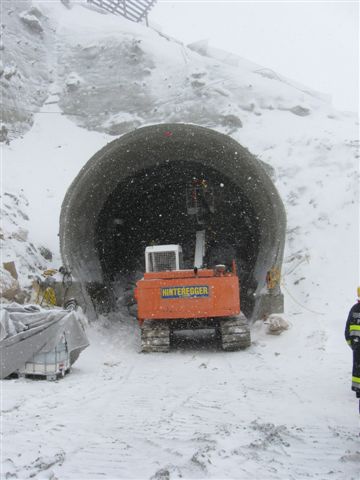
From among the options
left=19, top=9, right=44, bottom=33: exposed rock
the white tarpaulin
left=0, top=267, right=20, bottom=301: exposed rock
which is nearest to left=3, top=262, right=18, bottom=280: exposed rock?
left=0, top=267, right=20, bottom=301: exposed rock

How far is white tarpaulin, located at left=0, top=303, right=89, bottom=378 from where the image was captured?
20.9 feet

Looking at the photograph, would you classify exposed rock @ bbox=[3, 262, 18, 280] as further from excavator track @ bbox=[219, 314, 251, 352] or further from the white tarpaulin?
excavator track @ bbox=[219, 314, 251, 352]

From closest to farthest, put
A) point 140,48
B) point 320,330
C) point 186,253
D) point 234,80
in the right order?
point 320,330 < point 186,253 < point 234,80 < point 140,48

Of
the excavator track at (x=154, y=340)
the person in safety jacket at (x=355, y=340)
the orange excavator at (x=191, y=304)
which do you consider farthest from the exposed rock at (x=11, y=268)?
the person in safety jacket at (x=355, y=340)

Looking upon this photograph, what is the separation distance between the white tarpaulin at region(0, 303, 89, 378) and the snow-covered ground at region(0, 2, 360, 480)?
0.39 metres

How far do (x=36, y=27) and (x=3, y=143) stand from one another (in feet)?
41.3

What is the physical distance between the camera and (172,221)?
60.3ft

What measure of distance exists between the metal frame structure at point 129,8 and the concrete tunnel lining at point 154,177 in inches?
1053

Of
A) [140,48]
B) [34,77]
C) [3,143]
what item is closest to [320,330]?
[3,143]

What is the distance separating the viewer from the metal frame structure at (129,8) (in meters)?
37.2

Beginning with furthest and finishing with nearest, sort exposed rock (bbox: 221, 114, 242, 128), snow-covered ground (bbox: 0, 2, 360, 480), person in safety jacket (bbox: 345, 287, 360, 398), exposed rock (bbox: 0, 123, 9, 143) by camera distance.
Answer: exposed rock (bbox: 221, 114, 242, 128), exposed rock (bbox: 0, 123, 9, 143), person in safety jacket (bbox: 345, 287, 360, 398), snow-covered ground (bbox: 0, 2, 360, 480)

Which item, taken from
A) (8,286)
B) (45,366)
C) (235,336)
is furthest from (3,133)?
(45,366)

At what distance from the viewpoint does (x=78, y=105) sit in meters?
26.5

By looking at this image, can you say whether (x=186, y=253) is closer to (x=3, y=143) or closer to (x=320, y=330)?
(x=320, y=330)
